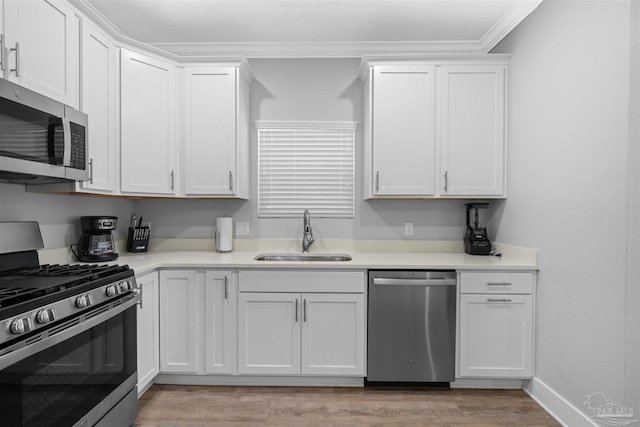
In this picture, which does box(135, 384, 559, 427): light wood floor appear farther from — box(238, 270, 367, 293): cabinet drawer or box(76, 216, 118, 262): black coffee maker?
box(76, 216, 118, 262): black coffee maker

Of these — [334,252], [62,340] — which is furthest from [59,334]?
[334,252]

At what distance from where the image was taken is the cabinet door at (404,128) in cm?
276

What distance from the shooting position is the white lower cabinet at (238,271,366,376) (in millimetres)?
2465

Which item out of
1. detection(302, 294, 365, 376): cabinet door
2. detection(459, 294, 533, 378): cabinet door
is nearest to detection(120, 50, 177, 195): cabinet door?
detection(302, 294, 365, 376): cabinet door

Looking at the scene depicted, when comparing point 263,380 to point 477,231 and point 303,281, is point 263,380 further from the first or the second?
point 477,231

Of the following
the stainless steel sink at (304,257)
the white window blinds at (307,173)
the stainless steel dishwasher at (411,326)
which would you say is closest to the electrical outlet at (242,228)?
the white window blinds at (307,173)

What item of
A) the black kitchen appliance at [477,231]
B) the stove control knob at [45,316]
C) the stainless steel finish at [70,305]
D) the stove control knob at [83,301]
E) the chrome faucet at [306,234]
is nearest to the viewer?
the stainless steel finish at [70,305]

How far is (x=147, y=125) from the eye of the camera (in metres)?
2.62

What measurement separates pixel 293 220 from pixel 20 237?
73.0 inches

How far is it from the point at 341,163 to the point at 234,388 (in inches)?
76.8

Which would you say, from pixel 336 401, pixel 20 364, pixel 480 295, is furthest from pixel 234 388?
pixel 480 295

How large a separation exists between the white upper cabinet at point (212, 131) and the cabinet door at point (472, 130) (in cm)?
160

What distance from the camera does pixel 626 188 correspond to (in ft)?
5.50

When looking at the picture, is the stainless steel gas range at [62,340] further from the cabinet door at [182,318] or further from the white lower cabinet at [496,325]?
the white lower cabinet at [496,325]
